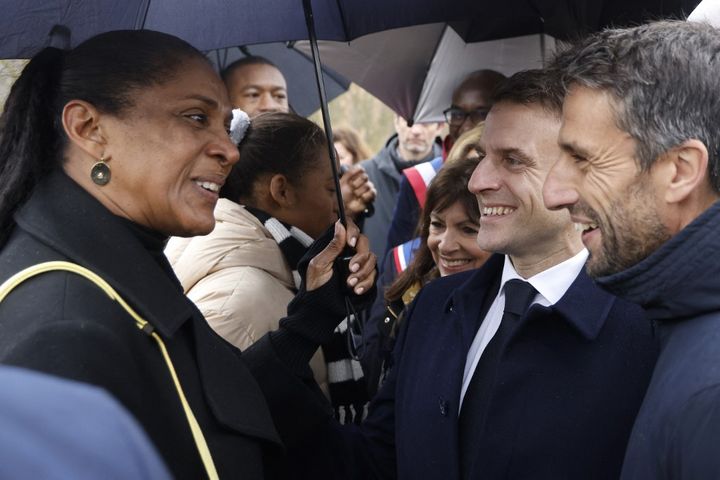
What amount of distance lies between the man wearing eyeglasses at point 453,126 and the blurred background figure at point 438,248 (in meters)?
0.57

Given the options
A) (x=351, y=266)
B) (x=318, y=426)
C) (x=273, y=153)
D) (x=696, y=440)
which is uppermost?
(x=273, y=153)

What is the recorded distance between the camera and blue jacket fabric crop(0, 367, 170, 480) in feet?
2.63

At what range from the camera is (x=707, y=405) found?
173 centimetres

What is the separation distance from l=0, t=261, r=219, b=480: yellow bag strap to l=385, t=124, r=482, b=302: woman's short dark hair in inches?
78.6

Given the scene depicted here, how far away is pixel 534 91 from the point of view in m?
2.91

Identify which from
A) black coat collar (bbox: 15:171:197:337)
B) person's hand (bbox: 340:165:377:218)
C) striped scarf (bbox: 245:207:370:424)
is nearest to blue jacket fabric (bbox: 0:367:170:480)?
black coat collar (bbox: 15:171:197:337)

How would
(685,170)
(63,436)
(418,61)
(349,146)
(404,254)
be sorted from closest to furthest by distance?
(63,436) → (685,170) → (404,254) → (418,61) → (349,146)

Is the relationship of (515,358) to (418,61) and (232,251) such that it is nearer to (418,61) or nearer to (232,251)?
(232,251)

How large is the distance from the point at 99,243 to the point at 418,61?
3058mm

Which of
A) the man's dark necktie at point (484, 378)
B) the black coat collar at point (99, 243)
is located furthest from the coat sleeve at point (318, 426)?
the black coat collar at point (99, 243)

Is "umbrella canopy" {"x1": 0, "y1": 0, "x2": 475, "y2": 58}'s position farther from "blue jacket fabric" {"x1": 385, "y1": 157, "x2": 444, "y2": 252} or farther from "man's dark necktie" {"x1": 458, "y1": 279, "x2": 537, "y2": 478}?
"blue jacket fabric" {"x1": 385, "y1": 157, "x2": 444, "y2": 252}

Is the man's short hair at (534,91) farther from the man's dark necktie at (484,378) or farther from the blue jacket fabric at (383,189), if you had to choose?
the blue jacket fabric at (383,189)

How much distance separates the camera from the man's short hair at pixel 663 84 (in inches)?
78.4

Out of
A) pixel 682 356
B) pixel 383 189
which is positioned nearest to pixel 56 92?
pixel 682 356
